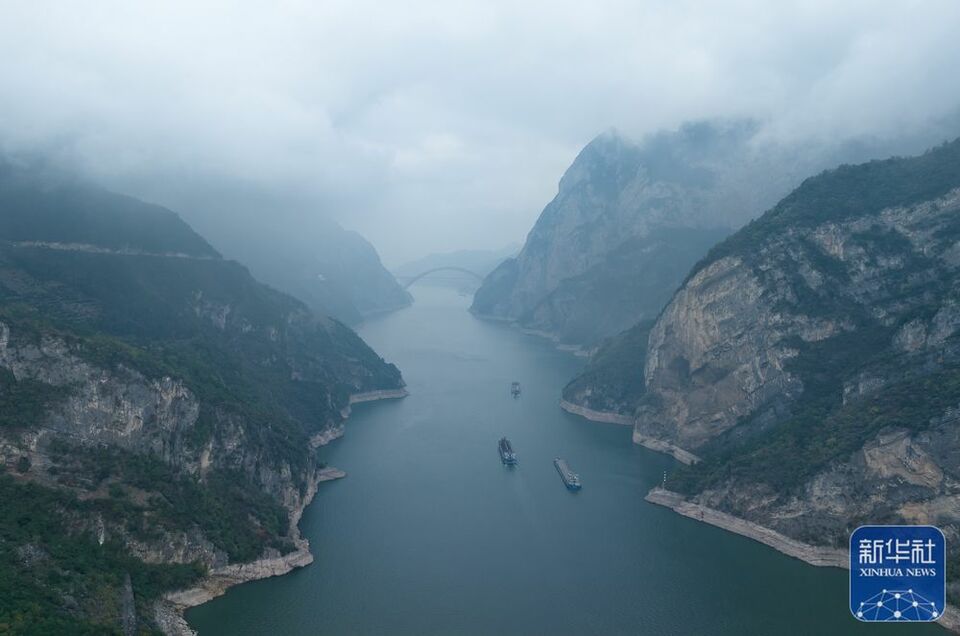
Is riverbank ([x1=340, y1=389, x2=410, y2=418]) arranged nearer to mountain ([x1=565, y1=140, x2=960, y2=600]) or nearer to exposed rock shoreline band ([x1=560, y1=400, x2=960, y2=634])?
mountain ([x1=565, y1=140, x2=960, y2=600])

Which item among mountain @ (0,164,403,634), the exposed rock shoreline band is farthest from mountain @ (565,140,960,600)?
mountain @ (0,164,403,634)

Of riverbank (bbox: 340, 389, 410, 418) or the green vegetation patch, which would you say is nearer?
the green vegetation patch

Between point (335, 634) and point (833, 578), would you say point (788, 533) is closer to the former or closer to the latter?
point (833, 578)

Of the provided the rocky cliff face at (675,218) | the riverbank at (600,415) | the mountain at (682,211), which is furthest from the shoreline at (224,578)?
the rocky cliff face at (675,218)

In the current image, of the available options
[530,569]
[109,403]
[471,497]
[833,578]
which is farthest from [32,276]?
[833,578]

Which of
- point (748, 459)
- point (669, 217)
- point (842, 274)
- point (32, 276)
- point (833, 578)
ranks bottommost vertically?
point (833, 578)

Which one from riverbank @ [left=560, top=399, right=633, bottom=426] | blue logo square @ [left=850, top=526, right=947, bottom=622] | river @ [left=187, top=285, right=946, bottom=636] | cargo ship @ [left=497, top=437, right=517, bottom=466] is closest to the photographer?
blue logo square @ [left=850, top=526, right=947, bottom=622]

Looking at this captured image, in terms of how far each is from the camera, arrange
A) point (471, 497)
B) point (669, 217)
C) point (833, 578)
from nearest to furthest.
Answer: point (833, 578), point (471, 497), point (669, 217)
